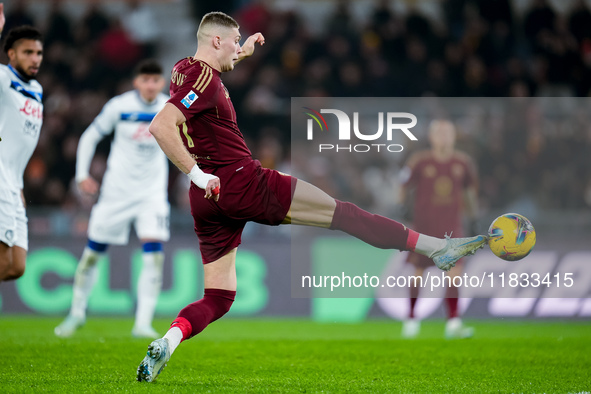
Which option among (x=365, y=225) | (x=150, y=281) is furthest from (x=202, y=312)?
(x=150, y=281)

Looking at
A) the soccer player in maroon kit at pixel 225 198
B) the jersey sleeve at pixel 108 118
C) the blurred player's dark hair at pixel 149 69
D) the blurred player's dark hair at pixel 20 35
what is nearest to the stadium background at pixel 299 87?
the jersey sleeve at pixel 108 118

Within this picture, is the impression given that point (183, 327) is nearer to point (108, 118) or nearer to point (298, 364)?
point (298, 364)

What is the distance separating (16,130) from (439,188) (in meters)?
5.30

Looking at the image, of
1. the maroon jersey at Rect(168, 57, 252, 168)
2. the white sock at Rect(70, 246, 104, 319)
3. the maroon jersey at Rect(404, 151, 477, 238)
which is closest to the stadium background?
the maroon jersey at Rect(404, 151, 477, 238)

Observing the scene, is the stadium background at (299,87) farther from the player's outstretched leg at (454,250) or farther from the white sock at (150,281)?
the player's outstretched leg at (454,250)

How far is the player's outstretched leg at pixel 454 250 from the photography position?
531 cm

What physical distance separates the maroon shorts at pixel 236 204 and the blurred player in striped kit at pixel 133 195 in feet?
10.7

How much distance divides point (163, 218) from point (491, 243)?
417 cm

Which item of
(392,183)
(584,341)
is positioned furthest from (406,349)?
(392,183)

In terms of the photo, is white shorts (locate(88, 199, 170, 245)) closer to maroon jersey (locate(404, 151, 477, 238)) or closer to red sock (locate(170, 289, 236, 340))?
maroon jersey (locate(404, 151, 477, 238))

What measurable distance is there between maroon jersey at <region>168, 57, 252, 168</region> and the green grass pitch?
5.08 feet

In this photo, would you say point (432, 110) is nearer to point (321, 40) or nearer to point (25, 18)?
point (321, 40)

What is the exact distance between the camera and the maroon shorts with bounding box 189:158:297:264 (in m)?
5.11

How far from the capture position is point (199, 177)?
479 cm
